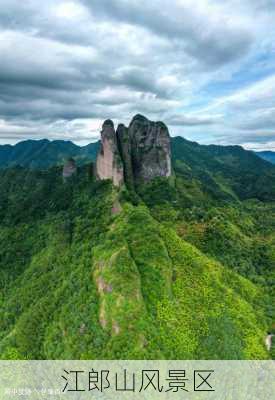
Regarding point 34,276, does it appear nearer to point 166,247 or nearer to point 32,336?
point 32,336

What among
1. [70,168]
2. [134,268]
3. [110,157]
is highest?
[110,157]

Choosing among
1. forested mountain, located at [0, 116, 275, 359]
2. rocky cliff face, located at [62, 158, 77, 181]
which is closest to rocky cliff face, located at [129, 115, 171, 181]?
forested mountain, located at [0, 116, 275, 359]

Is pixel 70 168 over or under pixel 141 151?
under

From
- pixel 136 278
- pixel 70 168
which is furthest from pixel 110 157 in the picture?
pixel 136 278

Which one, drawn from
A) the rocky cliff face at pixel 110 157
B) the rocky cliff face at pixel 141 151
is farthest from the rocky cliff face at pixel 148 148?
the rocky cliff face at pixel 110 157

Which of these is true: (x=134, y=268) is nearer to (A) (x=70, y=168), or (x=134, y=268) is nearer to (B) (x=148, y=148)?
(B) (x=148, y=148)

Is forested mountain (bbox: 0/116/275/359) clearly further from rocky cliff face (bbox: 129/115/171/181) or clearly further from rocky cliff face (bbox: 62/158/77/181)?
rocky cliff face (bbox: 62/158/77/181)
